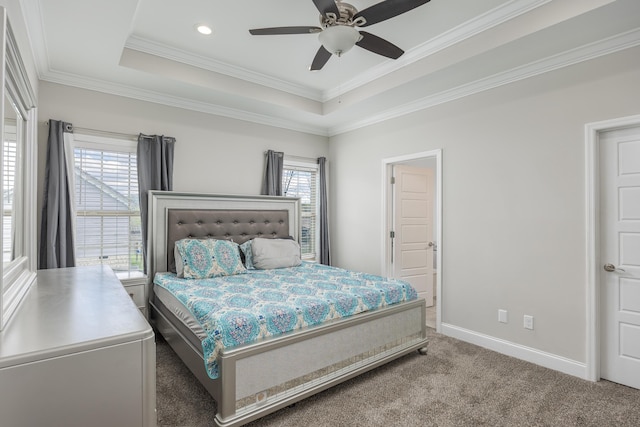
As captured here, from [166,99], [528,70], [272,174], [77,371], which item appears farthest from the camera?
[272,174]

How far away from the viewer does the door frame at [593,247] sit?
255cm

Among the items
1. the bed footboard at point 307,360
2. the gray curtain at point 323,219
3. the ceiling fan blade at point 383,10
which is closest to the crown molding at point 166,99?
the gray curtain at point 323,219

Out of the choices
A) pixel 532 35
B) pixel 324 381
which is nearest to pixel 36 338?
pixel 324 381

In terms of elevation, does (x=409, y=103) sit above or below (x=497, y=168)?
above

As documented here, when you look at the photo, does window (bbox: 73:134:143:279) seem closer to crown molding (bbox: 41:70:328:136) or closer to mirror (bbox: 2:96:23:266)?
crown molding (bbox: 41:70:328:136)

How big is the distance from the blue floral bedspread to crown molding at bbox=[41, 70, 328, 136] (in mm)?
1872

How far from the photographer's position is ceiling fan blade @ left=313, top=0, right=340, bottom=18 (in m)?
1.92

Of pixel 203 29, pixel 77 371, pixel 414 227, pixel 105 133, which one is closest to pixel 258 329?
pixel 77 371

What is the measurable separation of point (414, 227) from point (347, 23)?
303cm

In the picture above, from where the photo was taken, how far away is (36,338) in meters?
1.15

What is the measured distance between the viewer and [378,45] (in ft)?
7.85

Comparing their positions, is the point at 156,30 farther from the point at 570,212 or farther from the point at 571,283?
the point at 571,283

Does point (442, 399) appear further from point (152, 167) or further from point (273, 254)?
point (152, 167)

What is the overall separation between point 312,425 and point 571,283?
2286 mm
